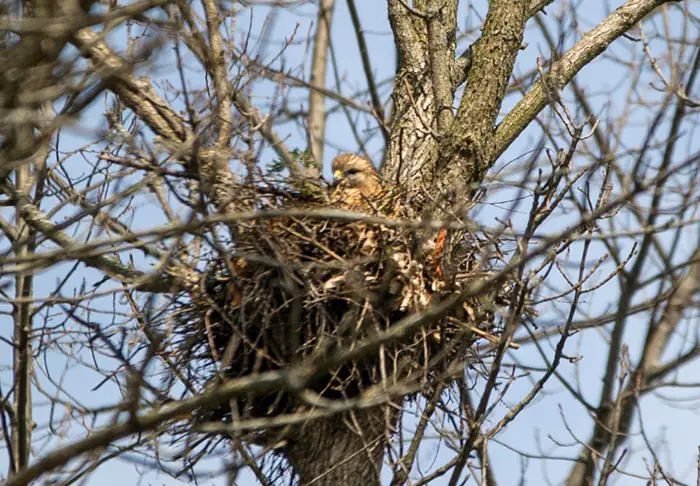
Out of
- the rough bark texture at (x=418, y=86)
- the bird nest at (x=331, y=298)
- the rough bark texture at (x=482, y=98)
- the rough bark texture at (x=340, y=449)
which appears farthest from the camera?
the rough bark texture at (x=418, y=86)

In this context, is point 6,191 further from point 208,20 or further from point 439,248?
point 439,248

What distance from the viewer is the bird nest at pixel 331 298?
4.60 m

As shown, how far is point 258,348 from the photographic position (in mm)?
4848

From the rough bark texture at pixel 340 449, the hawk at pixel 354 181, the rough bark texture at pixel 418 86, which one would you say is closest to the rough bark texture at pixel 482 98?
the rough bark texture at pixel 418 86

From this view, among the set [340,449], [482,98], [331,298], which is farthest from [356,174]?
[340,449]

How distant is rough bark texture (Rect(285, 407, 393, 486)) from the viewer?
4727 mm

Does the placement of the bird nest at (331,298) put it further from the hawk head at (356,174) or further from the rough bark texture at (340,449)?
the hawk head at (356,174)

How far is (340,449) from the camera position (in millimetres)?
4773

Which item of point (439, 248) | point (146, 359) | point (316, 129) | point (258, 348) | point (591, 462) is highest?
point (316, 129)

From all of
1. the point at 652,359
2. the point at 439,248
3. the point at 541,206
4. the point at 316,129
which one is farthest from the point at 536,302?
the point at 316,129

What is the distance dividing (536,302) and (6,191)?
2.56m

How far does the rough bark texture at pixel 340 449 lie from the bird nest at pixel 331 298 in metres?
0.15

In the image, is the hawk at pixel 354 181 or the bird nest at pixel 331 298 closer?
the bird nest at pixel 331 298

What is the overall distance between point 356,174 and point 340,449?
5.46ft
